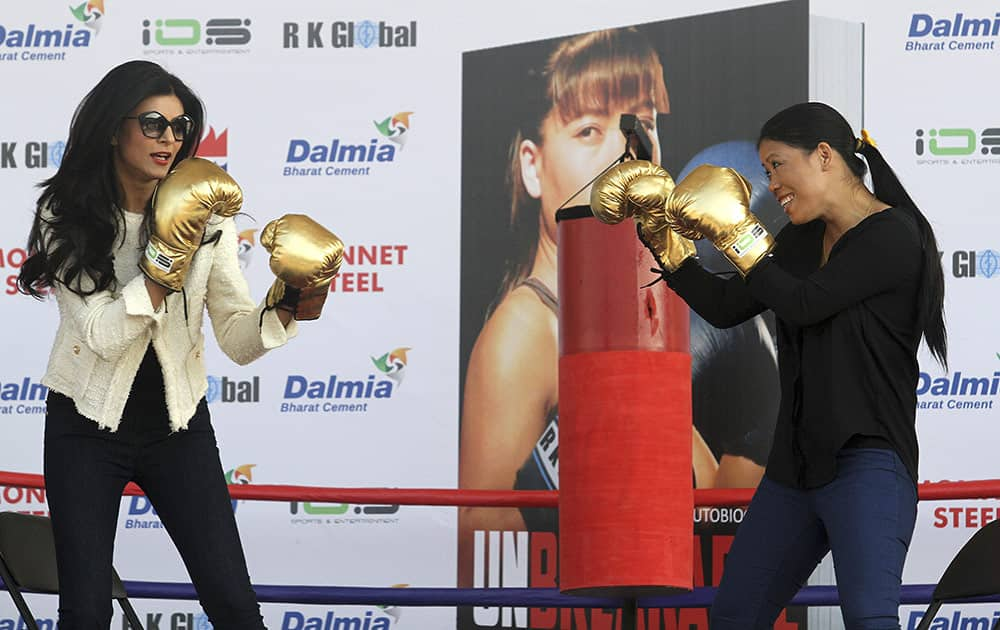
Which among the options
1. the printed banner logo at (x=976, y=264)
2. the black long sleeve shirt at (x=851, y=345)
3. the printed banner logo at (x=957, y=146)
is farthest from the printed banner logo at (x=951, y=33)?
the black long sleeve shirt at (x=851, y=345)

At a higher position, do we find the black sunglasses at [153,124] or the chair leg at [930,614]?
the black sunglasses at [153,124]

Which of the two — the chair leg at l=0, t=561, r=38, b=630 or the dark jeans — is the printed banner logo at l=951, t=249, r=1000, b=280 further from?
the chair leg at l=0, t=561, r=38, b=630

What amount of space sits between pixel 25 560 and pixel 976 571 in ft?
7.85

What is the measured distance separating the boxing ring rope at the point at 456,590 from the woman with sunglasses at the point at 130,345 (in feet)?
4.91

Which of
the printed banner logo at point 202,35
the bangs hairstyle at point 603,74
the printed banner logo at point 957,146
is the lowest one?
the printed banner logo at point 957,146

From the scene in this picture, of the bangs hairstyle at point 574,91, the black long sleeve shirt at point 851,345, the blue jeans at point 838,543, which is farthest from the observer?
the bangs hairstyle at point 574,91

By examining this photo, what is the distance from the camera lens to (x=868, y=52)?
5086 millimetres

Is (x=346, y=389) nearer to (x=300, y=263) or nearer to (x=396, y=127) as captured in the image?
(x=396, y=127)

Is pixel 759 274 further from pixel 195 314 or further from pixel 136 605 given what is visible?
pixel 136 605

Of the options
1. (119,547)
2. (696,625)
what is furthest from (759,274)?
(119,547)

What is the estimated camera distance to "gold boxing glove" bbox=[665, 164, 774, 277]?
3182 millimetres

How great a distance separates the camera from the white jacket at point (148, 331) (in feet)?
9.66

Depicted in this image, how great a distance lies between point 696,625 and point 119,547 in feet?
6.54

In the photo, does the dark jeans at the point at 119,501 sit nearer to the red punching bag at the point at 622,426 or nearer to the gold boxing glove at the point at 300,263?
the gold boxing glove at the point at 300,263
